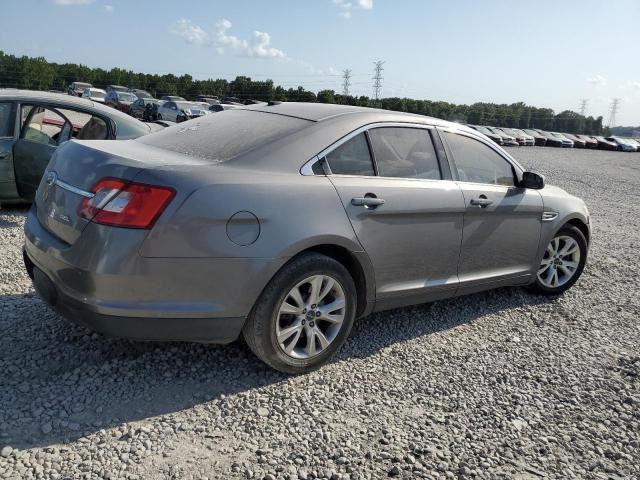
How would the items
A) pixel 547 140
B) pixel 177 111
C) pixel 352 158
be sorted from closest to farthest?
pixel 352 158 < pixel 177 111 < pixel 547 140

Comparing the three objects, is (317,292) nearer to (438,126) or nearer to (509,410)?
(509,410)

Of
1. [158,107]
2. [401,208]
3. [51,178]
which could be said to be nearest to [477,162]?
[401,208]

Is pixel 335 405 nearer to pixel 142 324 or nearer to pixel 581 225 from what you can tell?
pixel 142 324

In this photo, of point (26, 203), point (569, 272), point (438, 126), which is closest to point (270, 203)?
point (438, 126)

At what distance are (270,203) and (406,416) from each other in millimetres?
1403

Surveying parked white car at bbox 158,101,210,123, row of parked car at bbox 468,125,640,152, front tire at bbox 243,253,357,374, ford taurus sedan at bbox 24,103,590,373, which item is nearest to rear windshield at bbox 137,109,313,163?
ford taurus sedan at bbox 24,103,590,373

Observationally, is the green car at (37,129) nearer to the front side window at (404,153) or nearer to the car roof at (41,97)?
the car roof at (41,97)

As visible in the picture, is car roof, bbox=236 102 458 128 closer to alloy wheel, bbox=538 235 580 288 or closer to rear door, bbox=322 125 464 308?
rear door, bbox=322 125 464 308

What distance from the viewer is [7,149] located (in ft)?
21.4

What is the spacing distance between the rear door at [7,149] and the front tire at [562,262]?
5.71 m

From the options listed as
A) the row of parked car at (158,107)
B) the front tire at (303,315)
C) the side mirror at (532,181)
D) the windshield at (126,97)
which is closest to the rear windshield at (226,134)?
the front tire at (303,315)

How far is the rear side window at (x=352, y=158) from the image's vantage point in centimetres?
359

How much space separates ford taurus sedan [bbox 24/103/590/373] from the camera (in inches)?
115

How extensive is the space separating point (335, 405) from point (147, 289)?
4.03 feet
